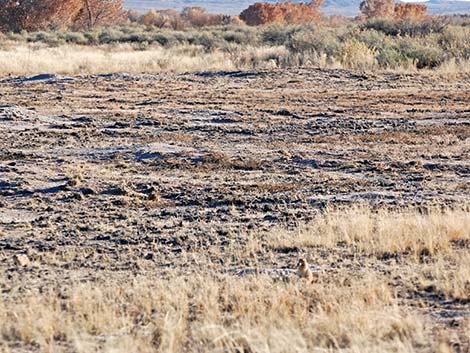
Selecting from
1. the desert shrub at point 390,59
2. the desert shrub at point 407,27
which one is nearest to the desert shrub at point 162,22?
the desert shrub at point 407,27

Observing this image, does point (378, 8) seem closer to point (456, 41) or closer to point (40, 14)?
point (40, 14)

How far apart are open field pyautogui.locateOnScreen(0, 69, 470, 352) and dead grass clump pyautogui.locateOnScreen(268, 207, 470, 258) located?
0.07 feet

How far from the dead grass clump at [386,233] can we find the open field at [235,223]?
2 centimetres

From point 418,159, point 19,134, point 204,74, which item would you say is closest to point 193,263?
point 418,159

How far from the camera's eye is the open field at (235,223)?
4879 millimetres

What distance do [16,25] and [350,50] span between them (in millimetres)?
31571

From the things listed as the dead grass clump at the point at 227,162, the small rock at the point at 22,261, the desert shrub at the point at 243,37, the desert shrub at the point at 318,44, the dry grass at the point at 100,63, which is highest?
the desert shrub at the point at 318,44

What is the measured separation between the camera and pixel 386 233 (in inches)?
278

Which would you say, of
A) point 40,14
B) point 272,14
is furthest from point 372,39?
point 272,14

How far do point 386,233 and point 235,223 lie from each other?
1.69 metres

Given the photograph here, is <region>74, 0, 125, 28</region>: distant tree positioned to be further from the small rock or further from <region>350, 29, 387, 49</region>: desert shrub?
the small rock

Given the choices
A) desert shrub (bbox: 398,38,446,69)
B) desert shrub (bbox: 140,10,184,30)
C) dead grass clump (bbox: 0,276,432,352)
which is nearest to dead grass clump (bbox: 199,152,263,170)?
dead grass clump (bbox: 0,276,432,352)

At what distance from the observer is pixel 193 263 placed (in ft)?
21.4

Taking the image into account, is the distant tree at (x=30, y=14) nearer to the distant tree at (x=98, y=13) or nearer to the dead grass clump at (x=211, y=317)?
the distant tree at (x=98, y=13)
